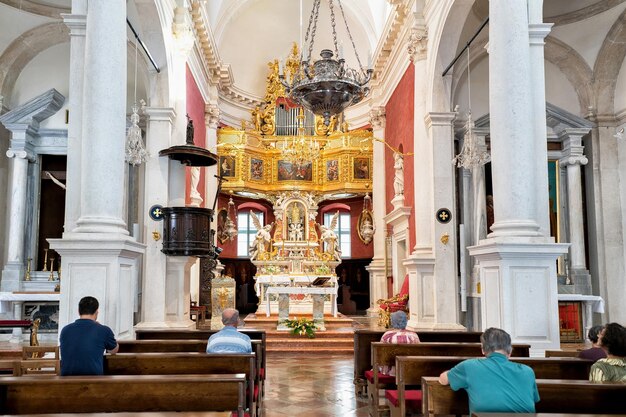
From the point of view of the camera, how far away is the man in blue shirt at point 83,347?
394 cm

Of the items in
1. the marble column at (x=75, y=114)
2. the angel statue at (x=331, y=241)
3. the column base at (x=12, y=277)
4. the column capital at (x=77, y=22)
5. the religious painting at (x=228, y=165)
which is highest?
the religious painting at (x=228, y=165)

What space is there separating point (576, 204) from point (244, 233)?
11.0 meters

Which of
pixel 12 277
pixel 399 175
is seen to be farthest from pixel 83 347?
pixel 399 175

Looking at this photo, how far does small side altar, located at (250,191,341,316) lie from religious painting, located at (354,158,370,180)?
1.60m

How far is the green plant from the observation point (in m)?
10.1

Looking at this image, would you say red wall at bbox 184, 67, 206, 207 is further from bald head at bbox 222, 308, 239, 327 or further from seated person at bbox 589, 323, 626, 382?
seated person at bbox 589, 323, 626, 382

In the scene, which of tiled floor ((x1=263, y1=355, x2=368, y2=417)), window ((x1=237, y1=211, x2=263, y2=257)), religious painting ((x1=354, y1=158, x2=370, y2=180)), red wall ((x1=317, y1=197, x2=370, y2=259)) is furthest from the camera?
window ((x1=237, y1=211, x2=263, y2=257))

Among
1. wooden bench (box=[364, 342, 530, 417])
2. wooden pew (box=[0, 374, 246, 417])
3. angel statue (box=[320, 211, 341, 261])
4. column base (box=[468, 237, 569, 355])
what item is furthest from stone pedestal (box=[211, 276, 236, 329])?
wooden pew (box=[0, 374, 246, 417])

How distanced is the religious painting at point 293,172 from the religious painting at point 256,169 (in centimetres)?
62

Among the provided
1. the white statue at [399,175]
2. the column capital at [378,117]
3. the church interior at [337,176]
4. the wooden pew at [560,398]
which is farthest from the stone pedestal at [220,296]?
the wooden pew at [560,398]

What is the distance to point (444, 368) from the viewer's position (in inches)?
163

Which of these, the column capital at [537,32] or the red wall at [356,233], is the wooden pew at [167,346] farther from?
the red wall at [356,233]

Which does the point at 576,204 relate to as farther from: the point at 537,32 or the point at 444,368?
the point at 444,368

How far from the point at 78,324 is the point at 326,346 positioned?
630cm
